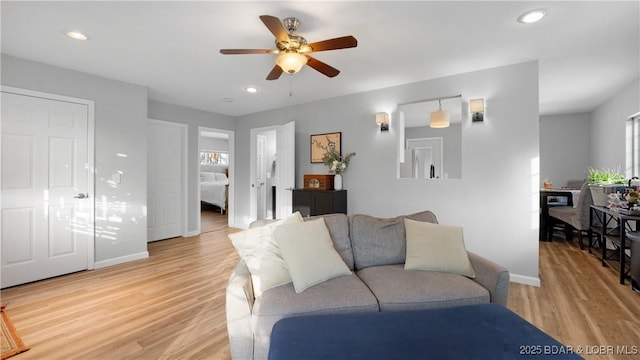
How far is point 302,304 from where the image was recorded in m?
1.61

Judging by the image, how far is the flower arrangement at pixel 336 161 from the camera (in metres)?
4.19

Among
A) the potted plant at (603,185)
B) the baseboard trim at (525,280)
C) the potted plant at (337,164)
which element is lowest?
the baseboard trim at (525,280)

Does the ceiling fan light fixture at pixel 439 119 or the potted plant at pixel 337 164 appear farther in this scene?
the potted plant at pixel 337 164

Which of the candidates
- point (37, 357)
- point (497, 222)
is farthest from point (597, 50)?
point (37, 357)

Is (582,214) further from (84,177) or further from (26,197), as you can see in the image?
(26,197)

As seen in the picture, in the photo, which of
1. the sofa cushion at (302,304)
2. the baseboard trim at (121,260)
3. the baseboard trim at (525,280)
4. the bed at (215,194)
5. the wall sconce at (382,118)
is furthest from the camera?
the bed at (215,194)

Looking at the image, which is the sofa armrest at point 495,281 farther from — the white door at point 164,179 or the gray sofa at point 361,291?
the white door at point 164,179

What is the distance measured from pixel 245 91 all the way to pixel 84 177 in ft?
7.66

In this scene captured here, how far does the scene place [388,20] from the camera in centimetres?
220

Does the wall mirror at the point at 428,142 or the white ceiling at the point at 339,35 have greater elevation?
the white ceiling at the point at 339,35

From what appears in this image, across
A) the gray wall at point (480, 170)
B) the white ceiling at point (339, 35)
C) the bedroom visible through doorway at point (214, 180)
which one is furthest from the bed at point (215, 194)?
the gray wall at point (480, 170)

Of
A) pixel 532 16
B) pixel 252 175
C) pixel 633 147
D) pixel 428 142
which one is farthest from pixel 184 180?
pixel 633 147

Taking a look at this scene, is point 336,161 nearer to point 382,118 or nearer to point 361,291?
point 382,118

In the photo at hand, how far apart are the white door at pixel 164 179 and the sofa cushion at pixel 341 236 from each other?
384cm
